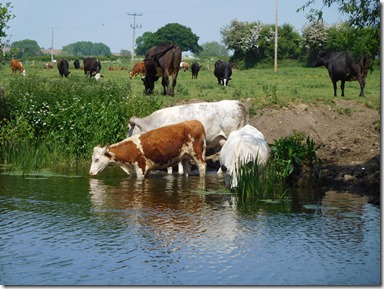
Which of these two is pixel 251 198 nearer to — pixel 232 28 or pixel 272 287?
pixel 272 287

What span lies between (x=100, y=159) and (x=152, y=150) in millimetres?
1152

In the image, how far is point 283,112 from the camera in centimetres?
2412

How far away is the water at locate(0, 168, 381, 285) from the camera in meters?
9.66

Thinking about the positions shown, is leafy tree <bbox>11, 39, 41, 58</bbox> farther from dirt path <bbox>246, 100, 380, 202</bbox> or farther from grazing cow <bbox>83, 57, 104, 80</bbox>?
dirt path <bbox>246, 100, 380, 202</bbox>

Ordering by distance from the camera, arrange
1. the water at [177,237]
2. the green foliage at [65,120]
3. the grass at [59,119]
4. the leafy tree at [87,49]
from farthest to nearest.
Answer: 1. the leafy tree at [87,49]
2. the green foliage at [65,120]
3. the grass at [59,119]
4. the water at [177,237]

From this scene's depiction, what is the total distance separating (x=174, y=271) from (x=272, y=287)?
4.33 feet

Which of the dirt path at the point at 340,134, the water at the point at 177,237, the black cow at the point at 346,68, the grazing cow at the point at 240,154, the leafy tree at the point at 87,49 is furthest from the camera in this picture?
the leafy tree at the point at 87,49

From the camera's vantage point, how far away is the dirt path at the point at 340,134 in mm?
16969

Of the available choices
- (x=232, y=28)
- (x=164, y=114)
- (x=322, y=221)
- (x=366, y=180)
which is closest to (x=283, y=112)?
(x=164, y=114)

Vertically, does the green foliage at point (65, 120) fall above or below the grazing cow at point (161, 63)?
below

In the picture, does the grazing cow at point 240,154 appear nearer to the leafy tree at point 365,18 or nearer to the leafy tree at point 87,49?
the leafy tree at point 365,18

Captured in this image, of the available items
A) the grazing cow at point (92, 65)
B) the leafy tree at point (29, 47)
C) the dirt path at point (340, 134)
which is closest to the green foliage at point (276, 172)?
the dirt path at point (340, 134)

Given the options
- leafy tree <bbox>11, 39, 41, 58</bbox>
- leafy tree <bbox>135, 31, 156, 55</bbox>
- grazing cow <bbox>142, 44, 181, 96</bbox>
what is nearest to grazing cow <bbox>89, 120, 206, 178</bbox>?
grazing cow <bbox>142, 44, 181, 96</bbox>

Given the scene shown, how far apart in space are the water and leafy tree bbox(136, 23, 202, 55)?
A: 100355mm
